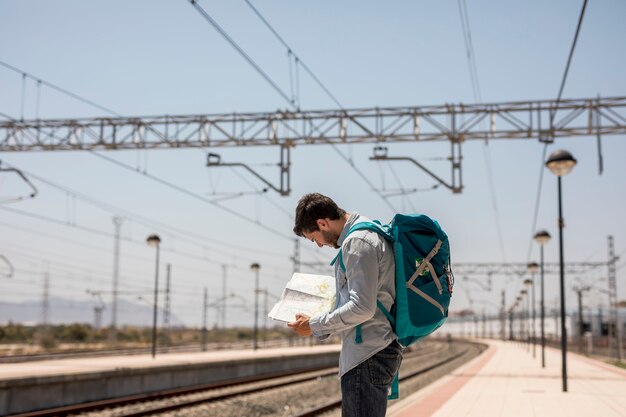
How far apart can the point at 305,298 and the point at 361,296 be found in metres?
0.68

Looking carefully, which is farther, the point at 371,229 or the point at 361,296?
the point at 371,229

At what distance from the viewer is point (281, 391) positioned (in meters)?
21.1

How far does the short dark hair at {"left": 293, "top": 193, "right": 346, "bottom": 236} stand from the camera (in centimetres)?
399

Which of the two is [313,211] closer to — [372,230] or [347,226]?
[347,226]

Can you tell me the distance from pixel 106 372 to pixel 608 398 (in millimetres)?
10663

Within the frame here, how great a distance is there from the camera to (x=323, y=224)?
403cm

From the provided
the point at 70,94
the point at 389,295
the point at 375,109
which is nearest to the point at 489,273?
the point at 375,109

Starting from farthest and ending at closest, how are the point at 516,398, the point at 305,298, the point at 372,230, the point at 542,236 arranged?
the point at 542,236 → the point at 516,398 → the point at 305,298 → the point at 372,230

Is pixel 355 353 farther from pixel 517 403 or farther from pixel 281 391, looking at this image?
pixel 281 391

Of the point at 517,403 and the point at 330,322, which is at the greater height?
the point at 330,322

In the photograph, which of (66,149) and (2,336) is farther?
(2,336)

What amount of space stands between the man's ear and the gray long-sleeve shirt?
0.28 feet

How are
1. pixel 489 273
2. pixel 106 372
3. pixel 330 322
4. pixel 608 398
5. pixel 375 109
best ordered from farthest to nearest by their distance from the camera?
1. pixel 489 273
2. pixel 375 109
3. pixel 106 372
4. pixel 608 398
5. pixel 330 322

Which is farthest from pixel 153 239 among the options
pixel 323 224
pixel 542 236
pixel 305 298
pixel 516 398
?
pixel 323 224
